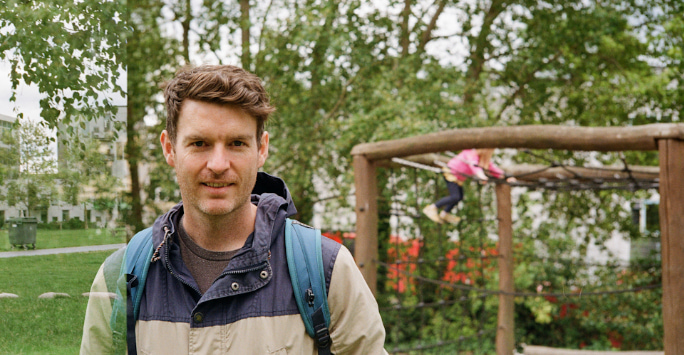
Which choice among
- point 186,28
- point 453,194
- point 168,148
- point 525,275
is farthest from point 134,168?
point 168,148

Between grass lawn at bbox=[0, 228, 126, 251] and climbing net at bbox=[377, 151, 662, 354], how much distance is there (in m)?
6.43

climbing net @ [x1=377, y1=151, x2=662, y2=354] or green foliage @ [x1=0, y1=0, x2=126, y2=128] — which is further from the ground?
green foliage @ [x1=0, y1=0, x2=126, y2=128]

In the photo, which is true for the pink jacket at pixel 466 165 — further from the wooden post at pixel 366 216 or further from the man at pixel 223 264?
the man at pixel 223 264

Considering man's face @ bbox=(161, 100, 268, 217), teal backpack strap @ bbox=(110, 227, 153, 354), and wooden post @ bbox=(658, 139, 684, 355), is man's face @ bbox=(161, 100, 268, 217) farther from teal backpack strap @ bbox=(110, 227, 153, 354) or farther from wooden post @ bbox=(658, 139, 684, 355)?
wooden post @ bbox=(658, 139, 684, 355)

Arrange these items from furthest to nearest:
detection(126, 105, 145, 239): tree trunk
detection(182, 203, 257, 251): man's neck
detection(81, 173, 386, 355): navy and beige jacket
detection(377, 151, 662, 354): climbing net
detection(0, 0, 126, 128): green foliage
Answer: detection(377, 151, 662, 354): climbing net → detection(126, 105, 145, 239): tree trunk → detection(182, 203, 257, 251): man's neck → detection(81, 173, 386, 355): navy and beige jacket → detection(0, 0, 126, 128): green foliage

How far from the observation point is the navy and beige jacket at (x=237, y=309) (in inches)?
53.5

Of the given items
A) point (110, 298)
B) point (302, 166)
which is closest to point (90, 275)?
point (110, 298)

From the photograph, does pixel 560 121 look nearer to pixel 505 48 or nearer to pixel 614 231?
pixel 505 48

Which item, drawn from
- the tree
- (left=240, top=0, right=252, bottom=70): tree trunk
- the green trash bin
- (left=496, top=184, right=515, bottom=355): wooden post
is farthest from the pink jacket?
the green trash bin

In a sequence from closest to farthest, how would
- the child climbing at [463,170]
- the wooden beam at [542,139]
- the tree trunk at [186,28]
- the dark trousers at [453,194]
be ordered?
the wooden beam at [542,139], the child climbing at [463,170], the dark trousers at [453,194], the tree trunk at [186,28]

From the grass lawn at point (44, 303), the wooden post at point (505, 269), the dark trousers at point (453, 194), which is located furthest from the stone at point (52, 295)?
the wooden post at point (505, 269)

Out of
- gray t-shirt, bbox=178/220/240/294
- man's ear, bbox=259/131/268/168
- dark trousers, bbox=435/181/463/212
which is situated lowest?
gray t-shirt, bbox=178/220/240/294

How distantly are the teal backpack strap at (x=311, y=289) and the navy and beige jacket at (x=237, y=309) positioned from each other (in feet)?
0.05

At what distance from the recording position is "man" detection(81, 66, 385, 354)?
4.48 feet
